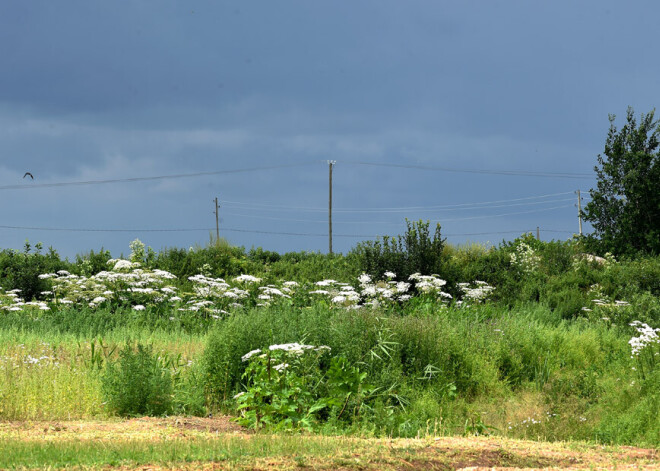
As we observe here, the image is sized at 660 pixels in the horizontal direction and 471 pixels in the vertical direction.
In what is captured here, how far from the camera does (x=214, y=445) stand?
533cm

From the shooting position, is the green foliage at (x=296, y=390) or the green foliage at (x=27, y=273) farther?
the green foliage at (x=27, y=273)

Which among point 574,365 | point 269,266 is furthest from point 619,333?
point 269,266

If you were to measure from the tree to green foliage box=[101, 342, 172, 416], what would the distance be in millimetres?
18101

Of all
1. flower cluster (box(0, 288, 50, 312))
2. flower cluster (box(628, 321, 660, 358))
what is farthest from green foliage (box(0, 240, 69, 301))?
flower cluster (box(628, 321, 660, 358))

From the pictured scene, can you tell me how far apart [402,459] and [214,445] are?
163 cm

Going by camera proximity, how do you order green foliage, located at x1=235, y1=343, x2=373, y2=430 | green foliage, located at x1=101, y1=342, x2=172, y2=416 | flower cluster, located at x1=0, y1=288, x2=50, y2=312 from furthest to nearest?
1. flower cluster, located at x1=0, y1=288, x2=50, y2=312
2. green foliage, located at x1=101, y1=342, x2=172, y2=416
3. green foliage, located at x1=235, y1=343, x2=373, y2=430

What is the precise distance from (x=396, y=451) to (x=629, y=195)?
1938 centimetres

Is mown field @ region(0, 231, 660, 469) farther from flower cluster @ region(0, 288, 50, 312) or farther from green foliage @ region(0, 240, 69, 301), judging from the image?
green foliage @ region(0, 240, 69, 301)

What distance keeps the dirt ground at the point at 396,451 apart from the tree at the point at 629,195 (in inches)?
672

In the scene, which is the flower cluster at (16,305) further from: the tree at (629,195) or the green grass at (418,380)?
the tree at (629,195)

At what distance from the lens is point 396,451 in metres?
5.01

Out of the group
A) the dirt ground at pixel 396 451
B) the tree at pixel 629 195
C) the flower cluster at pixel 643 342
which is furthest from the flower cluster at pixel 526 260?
the dirt ground at pixel 396 451

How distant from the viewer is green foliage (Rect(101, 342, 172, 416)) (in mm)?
7527

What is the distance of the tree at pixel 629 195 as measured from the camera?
69.6ft
